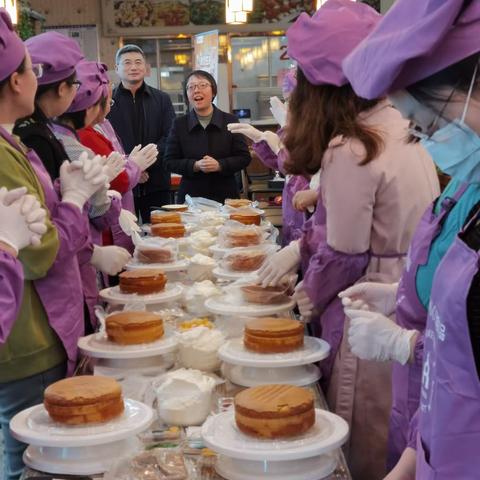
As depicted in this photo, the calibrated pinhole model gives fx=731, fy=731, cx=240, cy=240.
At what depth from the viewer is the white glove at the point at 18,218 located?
4.99 ft

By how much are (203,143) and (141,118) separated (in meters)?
0.73

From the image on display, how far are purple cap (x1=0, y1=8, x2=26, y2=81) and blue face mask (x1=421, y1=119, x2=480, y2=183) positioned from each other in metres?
1.21

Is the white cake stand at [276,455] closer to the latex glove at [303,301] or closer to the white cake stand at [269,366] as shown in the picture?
the white cake stand at [269,366]

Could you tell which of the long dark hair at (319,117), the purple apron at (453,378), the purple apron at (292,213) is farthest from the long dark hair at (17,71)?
the purple apron at (292,213)

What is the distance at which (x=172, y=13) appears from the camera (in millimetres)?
11750

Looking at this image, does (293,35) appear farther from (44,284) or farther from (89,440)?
(89,440)

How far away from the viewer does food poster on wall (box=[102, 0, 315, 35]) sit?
11719 millimetres

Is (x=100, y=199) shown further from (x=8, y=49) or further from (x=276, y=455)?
(x=276, y=455)

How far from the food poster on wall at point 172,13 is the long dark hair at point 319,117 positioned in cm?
1002

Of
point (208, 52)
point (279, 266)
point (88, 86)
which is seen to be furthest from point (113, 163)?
point (208, 52)

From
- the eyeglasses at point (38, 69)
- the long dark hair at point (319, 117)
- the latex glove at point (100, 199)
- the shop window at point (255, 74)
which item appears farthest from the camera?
the shop window at point (255, 74)

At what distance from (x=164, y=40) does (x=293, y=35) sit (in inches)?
409

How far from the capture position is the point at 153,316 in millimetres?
2080

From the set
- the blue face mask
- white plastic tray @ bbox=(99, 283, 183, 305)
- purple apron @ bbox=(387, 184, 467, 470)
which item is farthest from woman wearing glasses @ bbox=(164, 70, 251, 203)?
the blue face mask
